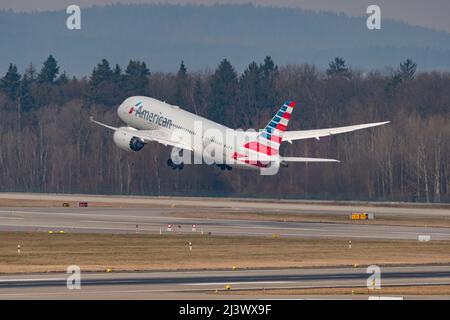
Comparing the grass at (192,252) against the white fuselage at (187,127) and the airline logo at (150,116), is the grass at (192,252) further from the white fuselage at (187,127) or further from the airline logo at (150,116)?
the airline logo at (150,116)

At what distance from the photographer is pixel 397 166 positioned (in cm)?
16100

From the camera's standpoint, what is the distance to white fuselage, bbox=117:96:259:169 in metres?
111

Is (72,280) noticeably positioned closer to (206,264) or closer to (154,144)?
(206,264)

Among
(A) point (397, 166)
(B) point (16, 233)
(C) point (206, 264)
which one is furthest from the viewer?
(A) point (397, 166)

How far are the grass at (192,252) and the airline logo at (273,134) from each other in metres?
20.8

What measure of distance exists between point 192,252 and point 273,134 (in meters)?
32.2

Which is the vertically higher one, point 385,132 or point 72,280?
point 385,132

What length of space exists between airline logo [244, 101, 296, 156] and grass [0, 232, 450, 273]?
2077 centimetres

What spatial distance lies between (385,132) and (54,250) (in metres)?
101

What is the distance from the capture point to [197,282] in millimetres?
58938

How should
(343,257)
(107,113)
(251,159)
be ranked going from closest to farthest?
(343,257) → (251,159) → (107,113)

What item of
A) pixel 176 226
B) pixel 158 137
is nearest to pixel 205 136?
pixel 158 137

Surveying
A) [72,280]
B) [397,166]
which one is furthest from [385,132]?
[72,280]

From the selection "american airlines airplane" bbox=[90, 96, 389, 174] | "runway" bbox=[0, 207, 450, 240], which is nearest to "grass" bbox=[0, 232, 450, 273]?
"runway" bbox=[0, 207, 450, 240]
